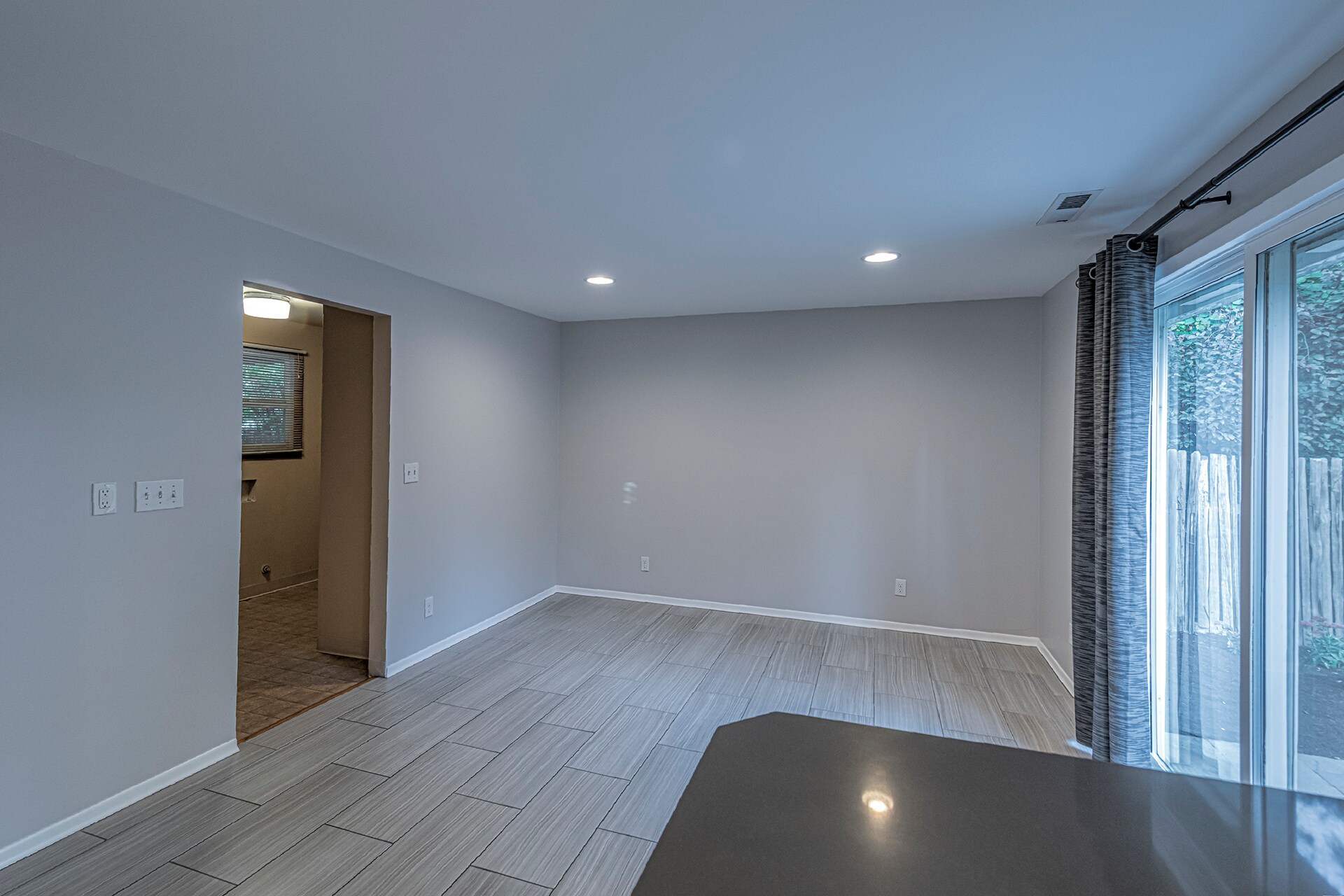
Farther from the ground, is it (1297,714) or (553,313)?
(553,313)

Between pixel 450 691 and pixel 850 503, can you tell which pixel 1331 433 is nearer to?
pixel 850 503

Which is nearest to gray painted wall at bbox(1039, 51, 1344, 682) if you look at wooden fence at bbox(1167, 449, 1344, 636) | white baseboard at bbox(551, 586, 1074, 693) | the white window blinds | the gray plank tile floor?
white baseboard at bbox(551, 586, 1074, 693)

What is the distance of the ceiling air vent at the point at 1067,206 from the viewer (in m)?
2.37

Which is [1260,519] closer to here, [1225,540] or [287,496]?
[1225,540]

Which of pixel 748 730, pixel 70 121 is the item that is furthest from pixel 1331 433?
pixel 70 121

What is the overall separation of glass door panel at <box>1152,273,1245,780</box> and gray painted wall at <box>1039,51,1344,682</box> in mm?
313

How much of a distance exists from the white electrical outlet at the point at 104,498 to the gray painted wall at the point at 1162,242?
12.7ft

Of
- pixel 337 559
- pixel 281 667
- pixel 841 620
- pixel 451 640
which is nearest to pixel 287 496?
pixel 337 559

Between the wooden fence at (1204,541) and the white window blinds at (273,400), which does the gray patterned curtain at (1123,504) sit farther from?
the white window blinds at (273,400)

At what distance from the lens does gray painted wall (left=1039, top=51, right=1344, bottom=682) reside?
1.56m

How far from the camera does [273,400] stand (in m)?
5.40

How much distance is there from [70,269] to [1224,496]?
4.17 metres

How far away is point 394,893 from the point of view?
6.33 ft

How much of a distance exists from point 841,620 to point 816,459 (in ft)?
4.03
